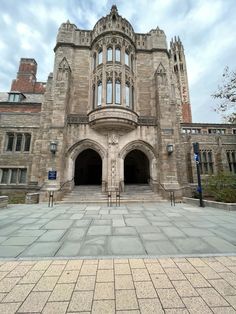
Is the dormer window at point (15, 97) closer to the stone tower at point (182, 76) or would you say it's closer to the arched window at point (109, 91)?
the arched window at point (109, 91)

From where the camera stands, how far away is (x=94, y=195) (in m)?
11.4

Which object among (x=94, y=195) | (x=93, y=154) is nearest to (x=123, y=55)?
(x=93, y=154)

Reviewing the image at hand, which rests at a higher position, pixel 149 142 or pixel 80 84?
pixel 80 84

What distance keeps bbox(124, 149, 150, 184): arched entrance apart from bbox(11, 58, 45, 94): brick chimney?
17640mm

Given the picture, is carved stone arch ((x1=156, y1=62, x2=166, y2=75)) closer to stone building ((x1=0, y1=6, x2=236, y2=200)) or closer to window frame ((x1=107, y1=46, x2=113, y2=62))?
stone building ((x1=0, y1=6, x2=236, y2=200))

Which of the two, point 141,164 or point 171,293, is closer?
point 171,293

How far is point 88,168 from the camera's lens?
18.5m

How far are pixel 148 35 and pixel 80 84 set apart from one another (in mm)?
9265

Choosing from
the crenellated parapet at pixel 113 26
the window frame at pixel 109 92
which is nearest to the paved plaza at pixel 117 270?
the window frame at pixel 109 92

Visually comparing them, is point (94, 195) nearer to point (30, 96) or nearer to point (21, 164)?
point (21, 164)

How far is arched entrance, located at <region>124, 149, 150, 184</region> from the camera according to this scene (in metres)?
17.6

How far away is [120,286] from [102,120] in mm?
11101

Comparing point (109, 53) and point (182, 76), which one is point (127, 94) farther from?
point (182, 76)

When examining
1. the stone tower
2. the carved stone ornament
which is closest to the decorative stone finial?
the carved stone ornament
